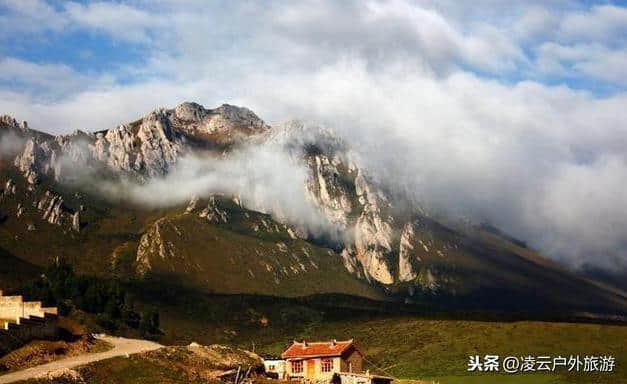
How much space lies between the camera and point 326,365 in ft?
392

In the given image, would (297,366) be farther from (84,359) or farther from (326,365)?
(84,359)

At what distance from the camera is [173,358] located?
344ft

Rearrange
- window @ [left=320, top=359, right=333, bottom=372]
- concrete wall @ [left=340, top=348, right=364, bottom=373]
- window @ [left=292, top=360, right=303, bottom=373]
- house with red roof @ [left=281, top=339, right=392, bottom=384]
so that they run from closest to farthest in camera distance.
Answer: house with red roof @ [left=281, top=339, right=392, bottom=384]
window @ [left=320, top=359, right=333, bottom=372]
concrete wall @ [left=340, top=348, right=364, bottom=373]
window @ [left=292, top=360, right=303, bottom=373]

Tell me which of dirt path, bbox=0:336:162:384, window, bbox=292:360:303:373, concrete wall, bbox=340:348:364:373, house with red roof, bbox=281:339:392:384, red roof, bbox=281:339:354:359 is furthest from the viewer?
window, bbox=292:360:303:373

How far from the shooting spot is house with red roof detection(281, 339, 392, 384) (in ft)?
385

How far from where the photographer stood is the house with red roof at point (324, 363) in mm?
117312

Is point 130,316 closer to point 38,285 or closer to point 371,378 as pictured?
point 38,285

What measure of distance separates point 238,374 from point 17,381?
25.9 metres

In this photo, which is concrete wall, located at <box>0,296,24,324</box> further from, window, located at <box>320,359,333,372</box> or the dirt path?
window, located at <box>320,359,333,372</box>

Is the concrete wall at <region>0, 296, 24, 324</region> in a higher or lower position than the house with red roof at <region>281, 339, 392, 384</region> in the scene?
higher

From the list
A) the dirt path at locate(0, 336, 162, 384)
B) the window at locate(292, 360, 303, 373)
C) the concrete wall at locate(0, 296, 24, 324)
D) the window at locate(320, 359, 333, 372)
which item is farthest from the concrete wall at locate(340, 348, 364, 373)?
the concrete wall at locate(0, 296, 24, 324)

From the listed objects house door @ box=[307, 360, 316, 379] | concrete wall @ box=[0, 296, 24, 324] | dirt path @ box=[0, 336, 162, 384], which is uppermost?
concrete wall @ box=[0, 296, 24, 324]

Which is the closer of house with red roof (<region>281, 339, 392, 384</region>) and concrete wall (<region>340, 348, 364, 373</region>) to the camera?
house with red roof (<region>281, 339, 392, 384</region>)

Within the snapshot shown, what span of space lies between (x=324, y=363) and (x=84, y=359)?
32502 mm
